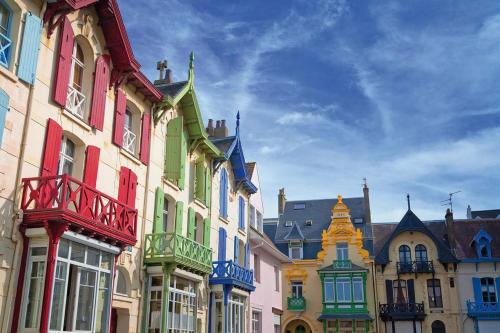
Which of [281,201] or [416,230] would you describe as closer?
[416,230]

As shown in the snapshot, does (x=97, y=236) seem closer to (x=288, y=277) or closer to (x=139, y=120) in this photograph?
(x=139, y=120)

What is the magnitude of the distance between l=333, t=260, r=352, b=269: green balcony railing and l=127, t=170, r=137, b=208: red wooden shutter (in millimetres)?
28800

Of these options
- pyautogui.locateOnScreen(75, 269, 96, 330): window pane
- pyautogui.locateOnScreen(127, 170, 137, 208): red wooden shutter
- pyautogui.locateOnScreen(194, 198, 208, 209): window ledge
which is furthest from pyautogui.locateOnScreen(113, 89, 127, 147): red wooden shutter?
pyautogui.locateOnScreen(194, 198, 208, 209): window ledge

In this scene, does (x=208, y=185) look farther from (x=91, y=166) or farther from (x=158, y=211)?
(x=91, y=166)

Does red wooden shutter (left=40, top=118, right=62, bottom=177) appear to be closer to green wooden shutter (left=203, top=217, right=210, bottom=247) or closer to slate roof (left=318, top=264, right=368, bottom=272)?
green wooden shutter (left=203, top=217, right=210, bottom=247)

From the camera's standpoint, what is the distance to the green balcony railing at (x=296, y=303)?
41.7 metres

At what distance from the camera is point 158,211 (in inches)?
696

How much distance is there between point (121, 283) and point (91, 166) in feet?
12.9

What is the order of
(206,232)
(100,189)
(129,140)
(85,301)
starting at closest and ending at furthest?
(85,301) → (100,189) → (129,140) → (206,232)

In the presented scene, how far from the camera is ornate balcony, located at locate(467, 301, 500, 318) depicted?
3769 centimetres

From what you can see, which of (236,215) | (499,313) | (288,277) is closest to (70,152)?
(236,215)

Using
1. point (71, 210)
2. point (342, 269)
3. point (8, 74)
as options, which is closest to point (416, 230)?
point (342, 269)

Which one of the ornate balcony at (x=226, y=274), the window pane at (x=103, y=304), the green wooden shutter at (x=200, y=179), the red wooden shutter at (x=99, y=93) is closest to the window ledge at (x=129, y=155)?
the red wooden shutter at (x=99, y=93)

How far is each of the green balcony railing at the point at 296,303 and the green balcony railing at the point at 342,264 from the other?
12.5 feet
